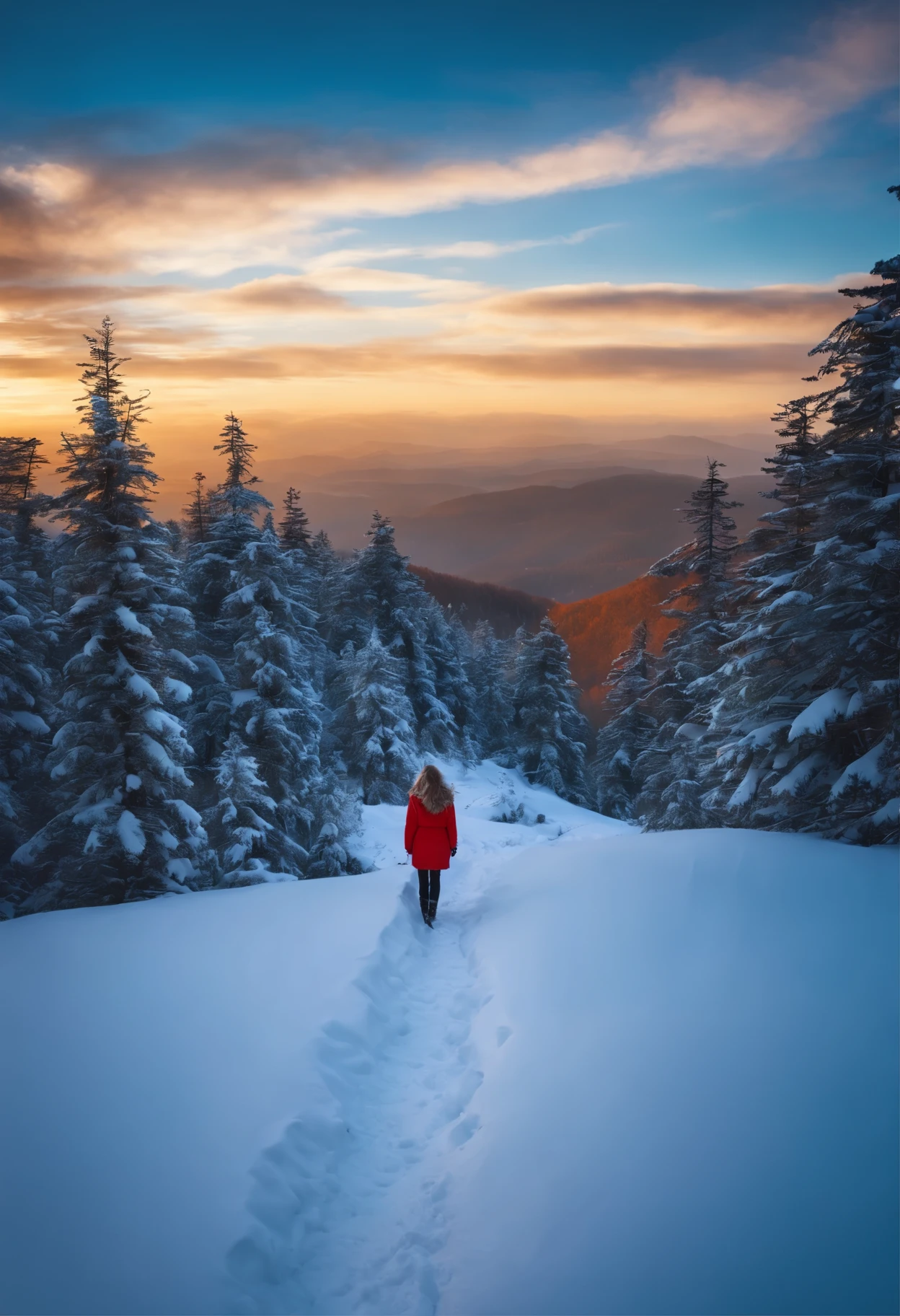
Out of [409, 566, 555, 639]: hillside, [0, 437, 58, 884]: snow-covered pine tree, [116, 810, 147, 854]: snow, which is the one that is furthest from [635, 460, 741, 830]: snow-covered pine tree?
[409, 566, 555, 639]: hillside

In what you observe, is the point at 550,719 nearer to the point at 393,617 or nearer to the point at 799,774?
the point at 393,617

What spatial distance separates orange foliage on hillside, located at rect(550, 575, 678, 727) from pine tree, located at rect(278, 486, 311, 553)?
7828 cm

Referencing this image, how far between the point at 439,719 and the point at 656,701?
49.2ft

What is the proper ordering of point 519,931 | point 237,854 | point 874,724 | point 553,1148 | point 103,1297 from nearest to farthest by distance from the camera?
point 103,1297 < point 553,1148 < point 519,931 < point 874,724 < point 237,854

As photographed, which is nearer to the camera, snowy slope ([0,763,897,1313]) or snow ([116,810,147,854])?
snowy slope ([0,763,897,1313])

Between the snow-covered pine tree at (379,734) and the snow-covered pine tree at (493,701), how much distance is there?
56.6 ft

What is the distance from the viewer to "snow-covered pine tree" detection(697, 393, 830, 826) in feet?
35.4

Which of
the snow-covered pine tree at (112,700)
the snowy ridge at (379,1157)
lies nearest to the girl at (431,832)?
the snowy ridge at (379,1157)

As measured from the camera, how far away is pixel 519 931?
→ 8.30m

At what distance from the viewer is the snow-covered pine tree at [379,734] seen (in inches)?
1142

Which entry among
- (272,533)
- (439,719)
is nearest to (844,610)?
(272,533)

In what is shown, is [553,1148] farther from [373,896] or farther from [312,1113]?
[373,896]

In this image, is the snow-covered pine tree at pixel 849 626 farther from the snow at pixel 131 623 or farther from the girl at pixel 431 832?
the snow at pixel 131 623

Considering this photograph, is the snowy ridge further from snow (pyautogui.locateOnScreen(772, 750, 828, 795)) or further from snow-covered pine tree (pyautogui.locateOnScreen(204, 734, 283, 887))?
snow-covered pine tree (pyautogui.locateOnScreen(204, 734, 283, 887))
